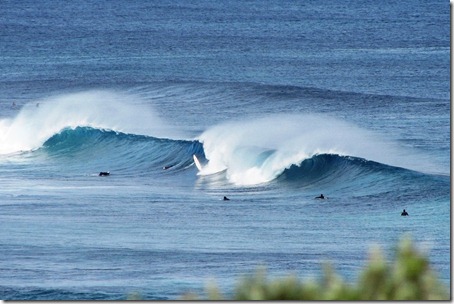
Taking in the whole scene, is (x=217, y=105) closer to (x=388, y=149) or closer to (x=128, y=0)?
(x=388, y=149)

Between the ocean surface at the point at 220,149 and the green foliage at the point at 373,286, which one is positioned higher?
the ocean surface at the point at 220,149

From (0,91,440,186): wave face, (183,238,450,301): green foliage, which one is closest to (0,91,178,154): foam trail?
(0,91,440,186): wave face

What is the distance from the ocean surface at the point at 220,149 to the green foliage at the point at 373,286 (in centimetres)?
786

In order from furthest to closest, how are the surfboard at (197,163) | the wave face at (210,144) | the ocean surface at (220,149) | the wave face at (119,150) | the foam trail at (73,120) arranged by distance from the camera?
the foam trail at (73,120)
the wave face at (119,150)
the surfboard at (197,163)
the wave face at (210,144)
the ocean surface at (220,149)

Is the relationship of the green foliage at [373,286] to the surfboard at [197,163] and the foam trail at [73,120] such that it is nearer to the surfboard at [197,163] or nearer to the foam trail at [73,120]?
the surfboard at [197,163]

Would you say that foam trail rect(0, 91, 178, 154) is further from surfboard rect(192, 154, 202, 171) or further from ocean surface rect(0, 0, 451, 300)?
surfboard rect(192, 154, 202, 171)

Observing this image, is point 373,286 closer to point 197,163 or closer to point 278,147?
point 197,163

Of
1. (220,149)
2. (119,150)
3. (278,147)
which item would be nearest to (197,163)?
(220,149)

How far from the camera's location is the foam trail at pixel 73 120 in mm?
30406

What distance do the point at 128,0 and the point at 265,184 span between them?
4634 cm

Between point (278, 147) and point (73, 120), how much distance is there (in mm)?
7045

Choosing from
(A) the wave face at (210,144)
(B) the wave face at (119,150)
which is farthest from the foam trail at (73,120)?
(B) the wave face at (119,150)

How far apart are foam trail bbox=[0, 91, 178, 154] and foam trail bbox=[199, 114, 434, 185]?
2.08 metres

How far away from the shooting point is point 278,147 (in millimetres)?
26359
